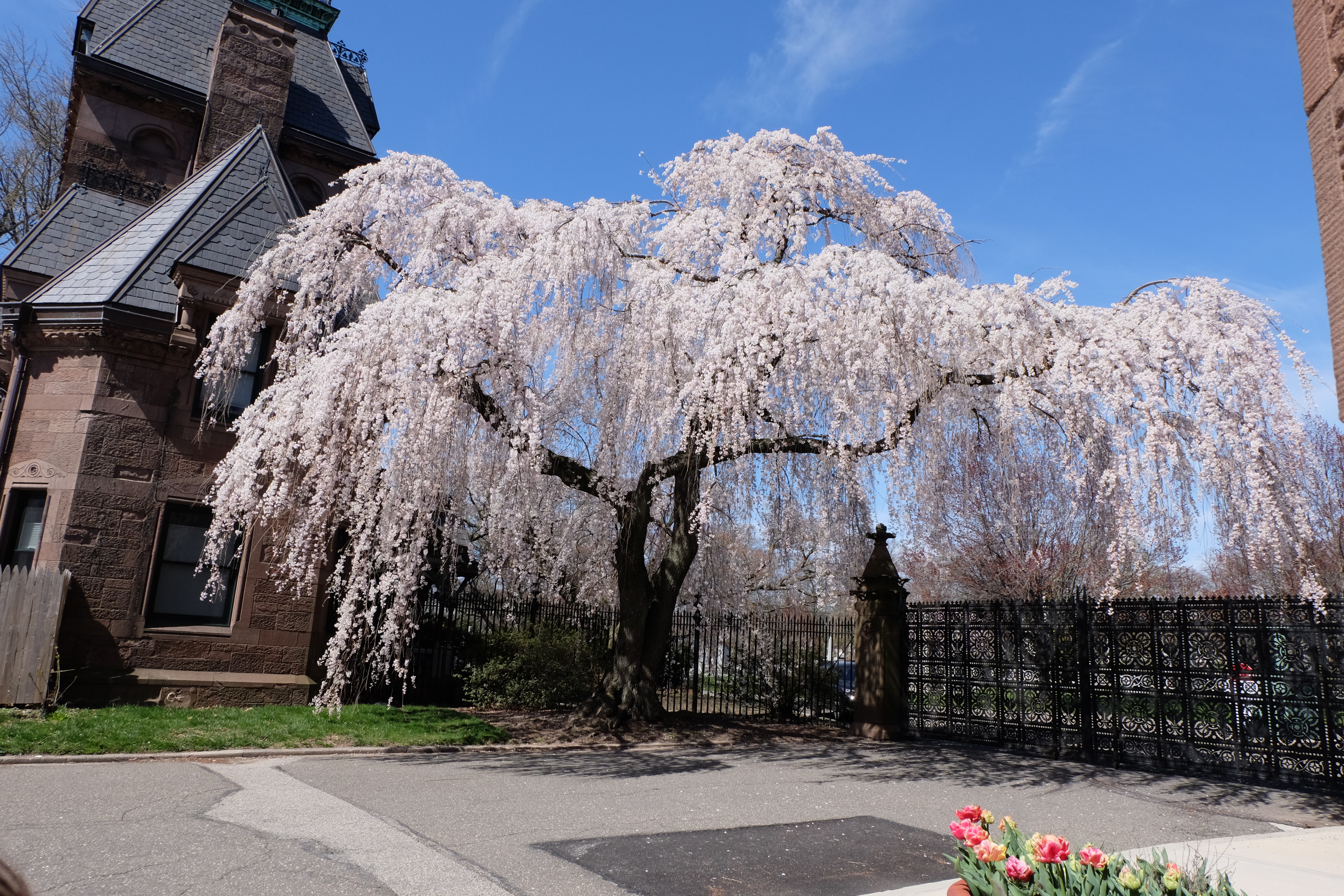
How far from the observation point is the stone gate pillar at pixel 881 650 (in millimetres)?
15414

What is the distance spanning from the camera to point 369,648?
14891mm

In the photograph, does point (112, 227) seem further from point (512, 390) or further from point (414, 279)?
point (512, 390)

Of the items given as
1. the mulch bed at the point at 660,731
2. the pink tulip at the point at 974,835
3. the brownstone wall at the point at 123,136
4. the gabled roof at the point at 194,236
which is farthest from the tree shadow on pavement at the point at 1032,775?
the brownstone wall at the point at 123,136

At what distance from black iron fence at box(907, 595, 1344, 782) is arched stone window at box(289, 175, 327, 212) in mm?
17594

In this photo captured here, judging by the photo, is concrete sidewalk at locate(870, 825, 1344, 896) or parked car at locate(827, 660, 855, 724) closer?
concrete sidewalk at locate(870, 825, 1344, 896)

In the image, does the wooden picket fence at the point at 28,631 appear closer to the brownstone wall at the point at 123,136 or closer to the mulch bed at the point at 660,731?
the mulch bed at the point at 660,731

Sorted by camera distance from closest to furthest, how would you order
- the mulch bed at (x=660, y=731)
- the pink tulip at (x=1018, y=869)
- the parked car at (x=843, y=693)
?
the pink tulip at (x=1018, y=869), the mulch bed at (x=660, y=731), the parked car at (x=843, y=693)

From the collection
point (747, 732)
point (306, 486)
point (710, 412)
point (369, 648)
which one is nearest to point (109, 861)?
point (306, 486)

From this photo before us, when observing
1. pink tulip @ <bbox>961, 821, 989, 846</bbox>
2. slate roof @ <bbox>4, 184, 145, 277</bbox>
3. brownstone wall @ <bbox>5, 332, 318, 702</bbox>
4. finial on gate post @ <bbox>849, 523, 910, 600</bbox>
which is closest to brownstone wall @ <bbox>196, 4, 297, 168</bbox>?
slate roof @ <bbox>4, 184, 145, 277</bbox>

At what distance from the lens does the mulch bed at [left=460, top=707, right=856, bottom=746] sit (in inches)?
532

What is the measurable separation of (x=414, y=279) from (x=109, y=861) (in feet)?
25.7

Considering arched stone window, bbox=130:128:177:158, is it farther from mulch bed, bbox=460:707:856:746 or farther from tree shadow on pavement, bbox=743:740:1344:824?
tree shadow on pavement, bbox=743:740:1344:824

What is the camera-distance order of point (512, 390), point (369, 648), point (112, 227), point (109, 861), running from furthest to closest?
point (112, 227), point (369, 648), point (512, 390), point (109, 861)

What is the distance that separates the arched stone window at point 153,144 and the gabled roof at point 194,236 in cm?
260
